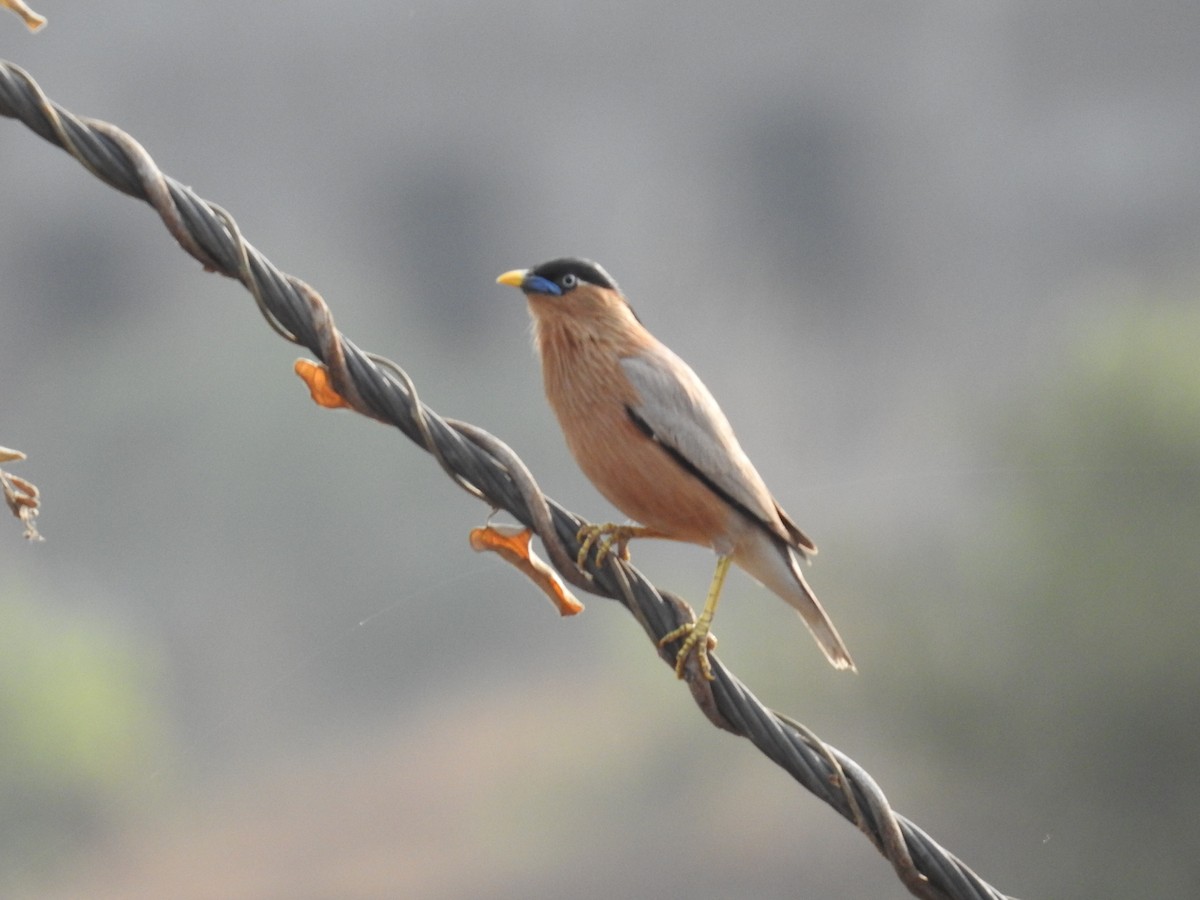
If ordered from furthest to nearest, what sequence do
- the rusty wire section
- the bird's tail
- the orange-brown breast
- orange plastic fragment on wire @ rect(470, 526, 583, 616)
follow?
Result: the bird's tail
the orange-brown breast
orange plastic fragment on wire @ rect(470, 526, 583, 616)
the rusty wire section

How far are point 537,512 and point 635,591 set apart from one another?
27cm

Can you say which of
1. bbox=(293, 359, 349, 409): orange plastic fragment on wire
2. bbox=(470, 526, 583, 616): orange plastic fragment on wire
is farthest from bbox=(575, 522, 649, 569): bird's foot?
bbox=(293, 359, 349, 409): orange plastic fragment on wire

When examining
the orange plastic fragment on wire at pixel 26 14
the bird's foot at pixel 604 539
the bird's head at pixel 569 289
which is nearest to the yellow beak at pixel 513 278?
the bird's head at pixel 569 289

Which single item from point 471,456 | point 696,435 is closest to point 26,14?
point 471,456

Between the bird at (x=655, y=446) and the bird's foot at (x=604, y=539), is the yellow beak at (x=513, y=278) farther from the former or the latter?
the bird's foot at (x=604, y=539)

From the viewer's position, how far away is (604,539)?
94.9 inches

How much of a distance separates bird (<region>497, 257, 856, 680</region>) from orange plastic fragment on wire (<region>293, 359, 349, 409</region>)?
0.66 meters

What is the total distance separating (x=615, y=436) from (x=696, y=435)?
177mm

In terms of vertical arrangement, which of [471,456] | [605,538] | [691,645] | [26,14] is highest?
[26,14]

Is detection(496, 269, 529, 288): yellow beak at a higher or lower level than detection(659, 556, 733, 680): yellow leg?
higher

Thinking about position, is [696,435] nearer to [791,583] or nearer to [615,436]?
[615,436]

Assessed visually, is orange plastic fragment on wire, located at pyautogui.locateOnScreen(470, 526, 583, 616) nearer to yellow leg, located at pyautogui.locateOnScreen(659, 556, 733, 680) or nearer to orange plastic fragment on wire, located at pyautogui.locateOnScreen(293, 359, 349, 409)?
yellow leg, located at pyautogui.locateOnScreen(659, 556, 733, 680)

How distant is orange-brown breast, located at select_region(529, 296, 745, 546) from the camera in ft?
9.18

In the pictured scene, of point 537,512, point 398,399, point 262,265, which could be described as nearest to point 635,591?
point 537,512
